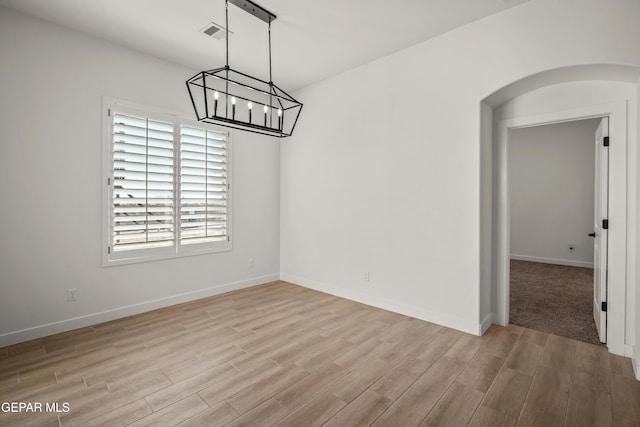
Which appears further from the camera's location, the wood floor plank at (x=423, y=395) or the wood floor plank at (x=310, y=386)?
the wood floor plank at (x=310, y=386)

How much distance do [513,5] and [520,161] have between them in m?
5.09

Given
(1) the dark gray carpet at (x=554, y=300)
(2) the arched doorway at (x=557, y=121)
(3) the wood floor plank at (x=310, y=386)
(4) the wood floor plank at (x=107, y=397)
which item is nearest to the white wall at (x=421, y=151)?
(2) the arched doorway at (x=557, y=121)

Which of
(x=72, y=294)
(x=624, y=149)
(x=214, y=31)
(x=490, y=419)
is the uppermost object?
(x=214, y=31)

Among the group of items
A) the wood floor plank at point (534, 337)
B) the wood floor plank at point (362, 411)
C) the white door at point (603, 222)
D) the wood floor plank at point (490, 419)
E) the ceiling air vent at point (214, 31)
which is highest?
the ceiling air vent at point (214, 31)

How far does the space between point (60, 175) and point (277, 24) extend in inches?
106

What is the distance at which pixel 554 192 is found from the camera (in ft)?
21.9

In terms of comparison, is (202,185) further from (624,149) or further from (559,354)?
(624,149)

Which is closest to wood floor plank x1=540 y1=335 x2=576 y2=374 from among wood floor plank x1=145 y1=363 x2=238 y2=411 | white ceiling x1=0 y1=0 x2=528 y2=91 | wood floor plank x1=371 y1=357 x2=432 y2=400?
wood floor plank x1=371 y1=357 x2=432 y2=400

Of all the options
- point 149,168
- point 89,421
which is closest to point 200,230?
point 149,168

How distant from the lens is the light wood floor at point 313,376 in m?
1.98

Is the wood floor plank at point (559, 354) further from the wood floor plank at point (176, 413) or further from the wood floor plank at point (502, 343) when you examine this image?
the wood floor plank at point (176, 413)

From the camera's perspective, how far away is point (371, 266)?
4.09m

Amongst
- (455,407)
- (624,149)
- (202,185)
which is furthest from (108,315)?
(624,149)

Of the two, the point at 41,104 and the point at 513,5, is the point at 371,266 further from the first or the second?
the point at 41,104
